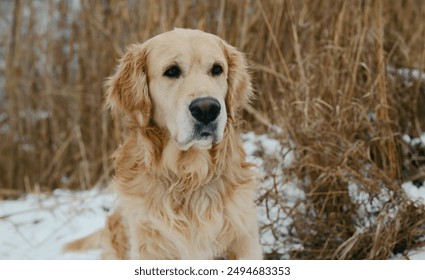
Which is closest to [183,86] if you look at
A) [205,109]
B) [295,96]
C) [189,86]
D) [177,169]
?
[189,86]

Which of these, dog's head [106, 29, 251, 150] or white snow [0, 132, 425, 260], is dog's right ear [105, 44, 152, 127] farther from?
white snow [0, 132, 425, 260]

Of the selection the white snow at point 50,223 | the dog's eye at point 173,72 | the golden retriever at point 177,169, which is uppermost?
the dog's eye at point 173,72

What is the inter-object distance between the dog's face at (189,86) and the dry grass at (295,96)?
0.69 metres

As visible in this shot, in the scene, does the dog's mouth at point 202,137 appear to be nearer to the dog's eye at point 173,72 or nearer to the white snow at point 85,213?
the dog's eye at point 173,72

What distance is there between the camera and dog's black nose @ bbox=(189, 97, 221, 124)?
208 centimetres

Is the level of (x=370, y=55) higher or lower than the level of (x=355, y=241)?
higher

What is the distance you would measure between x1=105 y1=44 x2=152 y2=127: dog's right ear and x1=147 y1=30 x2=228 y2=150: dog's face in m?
0.03

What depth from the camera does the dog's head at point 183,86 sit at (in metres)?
2.13

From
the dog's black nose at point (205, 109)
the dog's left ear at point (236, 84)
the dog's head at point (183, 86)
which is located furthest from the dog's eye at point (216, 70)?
the dog's black nose at point (205, 109)

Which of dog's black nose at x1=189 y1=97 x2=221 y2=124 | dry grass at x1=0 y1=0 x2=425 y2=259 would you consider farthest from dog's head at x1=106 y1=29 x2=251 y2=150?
dry grass at x1=0 y1=0 x2=425 y2=259
